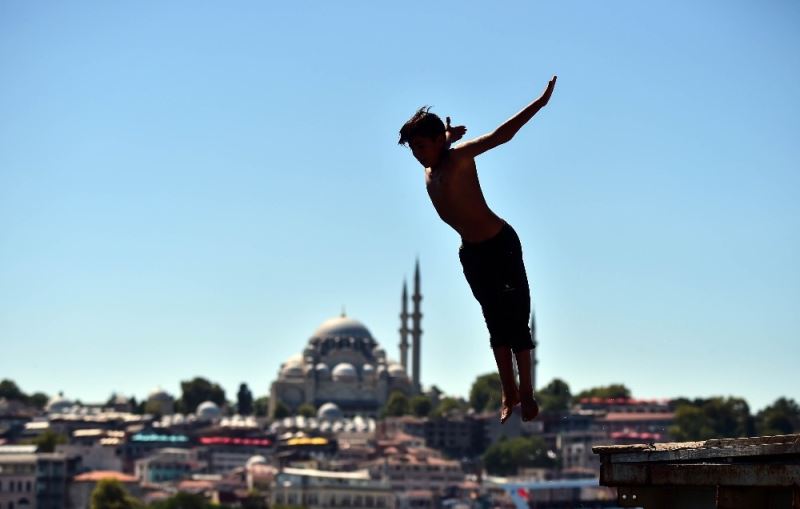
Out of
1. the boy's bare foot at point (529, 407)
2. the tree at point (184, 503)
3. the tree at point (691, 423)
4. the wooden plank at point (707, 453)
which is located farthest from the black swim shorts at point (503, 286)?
the tree at point (691, 423)

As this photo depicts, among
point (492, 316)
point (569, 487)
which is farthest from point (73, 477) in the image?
point (492, 316)

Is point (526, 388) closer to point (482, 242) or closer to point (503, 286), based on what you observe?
point (503, 286)

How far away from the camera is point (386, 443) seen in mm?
183875

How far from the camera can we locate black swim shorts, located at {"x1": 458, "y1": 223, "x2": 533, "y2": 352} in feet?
26.0

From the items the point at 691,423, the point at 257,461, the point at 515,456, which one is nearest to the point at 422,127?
the point at 257,461

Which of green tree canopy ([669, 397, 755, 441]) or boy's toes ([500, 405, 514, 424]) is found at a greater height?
green tree canopy ([669, 397, 755, 441])

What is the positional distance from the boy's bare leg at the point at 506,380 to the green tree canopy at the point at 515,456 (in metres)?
177

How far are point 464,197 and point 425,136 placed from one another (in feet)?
0.99

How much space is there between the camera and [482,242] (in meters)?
7.98

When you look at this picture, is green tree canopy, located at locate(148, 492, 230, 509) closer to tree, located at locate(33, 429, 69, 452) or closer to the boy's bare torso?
tree, located at locate(33, 429, 69, 452)

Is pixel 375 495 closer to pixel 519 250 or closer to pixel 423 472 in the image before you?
pixel 423 472

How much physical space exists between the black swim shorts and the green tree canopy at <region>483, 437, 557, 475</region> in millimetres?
177532

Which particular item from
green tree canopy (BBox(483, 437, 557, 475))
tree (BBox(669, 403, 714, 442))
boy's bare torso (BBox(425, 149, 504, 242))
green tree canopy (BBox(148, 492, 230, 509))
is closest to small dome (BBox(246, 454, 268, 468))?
green tree canopy (BBox(483, 437, 557, 475))

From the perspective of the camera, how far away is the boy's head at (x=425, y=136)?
317 inches
